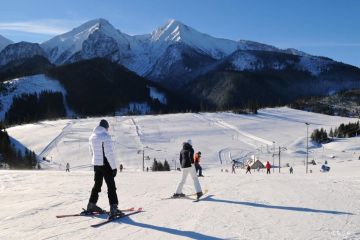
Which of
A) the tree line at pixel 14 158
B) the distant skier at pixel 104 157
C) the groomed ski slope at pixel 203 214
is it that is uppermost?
the distant skier at pixel 104 157

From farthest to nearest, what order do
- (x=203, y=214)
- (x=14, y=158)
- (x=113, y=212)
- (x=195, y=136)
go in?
(x=195, y=136)
(x=14, y=158)
(x=203, y=214)
(x=113, y=212)

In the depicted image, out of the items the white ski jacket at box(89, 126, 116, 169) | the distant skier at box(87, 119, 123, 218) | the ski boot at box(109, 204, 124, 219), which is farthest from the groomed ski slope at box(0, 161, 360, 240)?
the white ski jacket at box(89, 126, 116, 169)

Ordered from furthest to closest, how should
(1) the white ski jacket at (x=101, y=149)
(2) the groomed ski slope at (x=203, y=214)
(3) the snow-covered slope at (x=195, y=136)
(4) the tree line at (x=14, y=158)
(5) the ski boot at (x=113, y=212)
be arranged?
(3) the snow-covered slope at (x=195, y=136) → (4) the tree line at (x=14, y=158) → (1) the white ski jacket at (x=101, y=149) → (5) the ski boot at (x=113, y=212) → (2) the groomed ski slope at (x=203, y=214)

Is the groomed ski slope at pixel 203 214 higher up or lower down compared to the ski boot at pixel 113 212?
lower down

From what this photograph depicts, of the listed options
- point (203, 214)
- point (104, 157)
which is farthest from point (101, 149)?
point (203, 214)

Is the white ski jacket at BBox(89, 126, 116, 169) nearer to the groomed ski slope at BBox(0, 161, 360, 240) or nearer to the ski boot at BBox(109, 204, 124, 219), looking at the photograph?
the ski boot at BBox(109, 204, 124, 219)

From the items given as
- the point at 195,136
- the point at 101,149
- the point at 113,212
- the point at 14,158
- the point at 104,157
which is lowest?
the point at 14,158

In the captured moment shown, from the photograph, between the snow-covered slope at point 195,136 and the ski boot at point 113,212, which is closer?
the ski boot at point 113,212

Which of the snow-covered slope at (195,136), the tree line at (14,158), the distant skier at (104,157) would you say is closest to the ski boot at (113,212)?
the distant skier at (104,157)

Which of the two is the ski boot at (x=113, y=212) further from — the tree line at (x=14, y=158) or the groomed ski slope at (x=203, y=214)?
the tree line at (x=14, y=158)

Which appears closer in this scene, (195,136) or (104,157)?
(104,157)

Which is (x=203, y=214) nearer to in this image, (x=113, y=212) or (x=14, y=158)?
(x=113, y=212)

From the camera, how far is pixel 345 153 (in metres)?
128

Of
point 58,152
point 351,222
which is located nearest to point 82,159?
point 58,152
